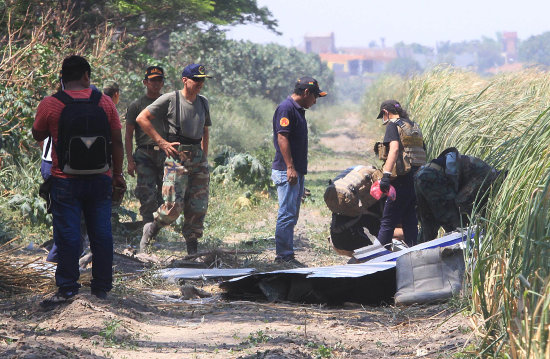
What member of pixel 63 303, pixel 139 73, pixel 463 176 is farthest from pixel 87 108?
pixel 139 73

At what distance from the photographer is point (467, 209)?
6.45 meters

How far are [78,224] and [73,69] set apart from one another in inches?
38.3

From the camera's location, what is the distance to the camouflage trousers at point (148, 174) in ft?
25.4

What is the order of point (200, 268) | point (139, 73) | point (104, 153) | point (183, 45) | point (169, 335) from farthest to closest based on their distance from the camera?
1. point (183, 45)
2. point (139, 73)
3. point (200, 268)
4. point (104, 153)
5. point (169, 335)

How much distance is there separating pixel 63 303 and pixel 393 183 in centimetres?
327

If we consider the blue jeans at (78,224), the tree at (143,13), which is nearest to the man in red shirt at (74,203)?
the blue jeans at (78,224)

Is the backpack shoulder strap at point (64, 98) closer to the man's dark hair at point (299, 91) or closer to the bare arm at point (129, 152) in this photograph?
the bare arm at point (129, 152)

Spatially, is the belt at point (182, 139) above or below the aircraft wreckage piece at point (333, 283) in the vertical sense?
above

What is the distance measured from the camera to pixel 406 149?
727cm

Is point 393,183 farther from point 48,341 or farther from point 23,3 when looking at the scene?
point 23,3

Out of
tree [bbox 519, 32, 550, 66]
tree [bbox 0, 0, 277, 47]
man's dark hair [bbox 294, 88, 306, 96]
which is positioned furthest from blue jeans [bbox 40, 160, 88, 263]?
tree [bbox 519, 32, 550, 66]

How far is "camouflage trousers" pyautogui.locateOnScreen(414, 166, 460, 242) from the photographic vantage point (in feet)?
21.4

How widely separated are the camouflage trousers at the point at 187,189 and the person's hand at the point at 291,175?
30.2 inches

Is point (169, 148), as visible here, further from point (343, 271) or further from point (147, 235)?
point (343, 271)
